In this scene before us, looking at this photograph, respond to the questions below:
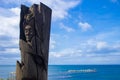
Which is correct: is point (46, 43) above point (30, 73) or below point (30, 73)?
above

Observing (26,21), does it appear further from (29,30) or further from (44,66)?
(44,66)

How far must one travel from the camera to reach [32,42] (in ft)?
19.5

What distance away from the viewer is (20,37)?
6023mm

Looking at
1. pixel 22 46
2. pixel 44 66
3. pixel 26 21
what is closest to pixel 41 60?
pixel 44 66

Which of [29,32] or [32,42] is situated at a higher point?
[29,32]

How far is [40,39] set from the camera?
596 centimetres

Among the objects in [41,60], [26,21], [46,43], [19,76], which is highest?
[26,21]

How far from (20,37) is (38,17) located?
2.08 ft

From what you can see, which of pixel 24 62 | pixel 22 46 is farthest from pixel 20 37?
pixel 24 62

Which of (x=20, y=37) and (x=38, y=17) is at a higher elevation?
(x=38, y=17)

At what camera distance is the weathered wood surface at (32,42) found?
5.90 metres

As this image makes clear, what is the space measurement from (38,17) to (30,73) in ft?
4.24

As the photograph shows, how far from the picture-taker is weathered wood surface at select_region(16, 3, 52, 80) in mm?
5902

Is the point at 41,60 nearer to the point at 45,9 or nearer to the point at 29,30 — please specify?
the point at 29,30
